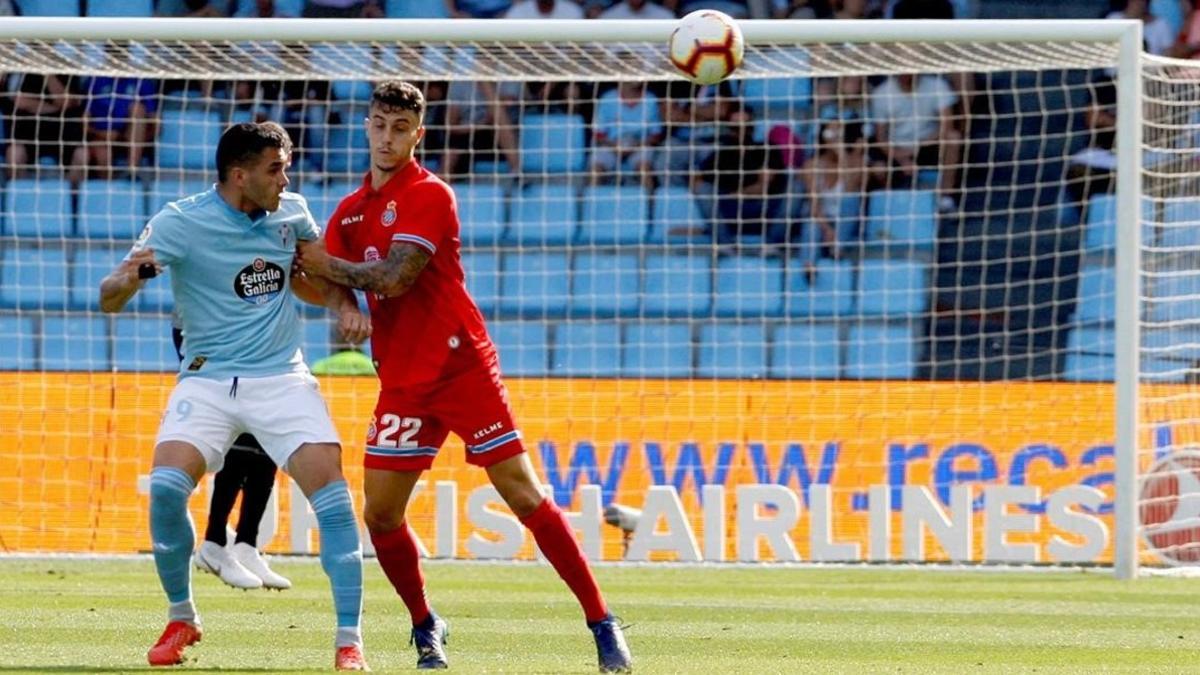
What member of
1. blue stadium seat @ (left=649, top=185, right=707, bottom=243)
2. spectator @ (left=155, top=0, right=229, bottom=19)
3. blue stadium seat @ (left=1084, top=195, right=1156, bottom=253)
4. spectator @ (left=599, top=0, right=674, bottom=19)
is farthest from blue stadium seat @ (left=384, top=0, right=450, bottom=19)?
blue stadium seat @ (left=1084, top=195, right=1156, bottom=253)

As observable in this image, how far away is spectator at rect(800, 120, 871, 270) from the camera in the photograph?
17.0 m

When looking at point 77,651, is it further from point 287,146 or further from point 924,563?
point 924,563

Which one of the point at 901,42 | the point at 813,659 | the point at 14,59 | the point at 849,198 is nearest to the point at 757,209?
the point at 849,198

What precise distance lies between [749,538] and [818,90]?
237 inches

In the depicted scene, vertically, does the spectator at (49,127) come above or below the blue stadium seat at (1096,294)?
Answer: above

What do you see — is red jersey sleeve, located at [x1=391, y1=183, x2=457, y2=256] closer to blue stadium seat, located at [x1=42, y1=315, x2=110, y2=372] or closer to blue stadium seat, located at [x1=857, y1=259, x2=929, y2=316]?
blue stadium seat, located at [x1=42, y1=315, x2=110, y2=372]

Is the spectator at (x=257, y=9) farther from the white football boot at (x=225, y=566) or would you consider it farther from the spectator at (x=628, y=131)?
the white football boot at (x=225, y=566)

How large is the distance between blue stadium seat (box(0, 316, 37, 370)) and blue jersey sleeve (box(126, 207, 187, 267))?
28.9 feet

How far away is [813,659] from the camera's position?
7.64 metres

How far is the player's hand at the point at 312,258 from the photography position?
7.09 metres

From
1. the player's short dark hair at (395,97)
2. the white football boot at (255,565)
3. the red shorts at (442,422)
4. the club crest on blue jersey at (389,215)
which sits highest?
the player's short dark hair at (395,97)

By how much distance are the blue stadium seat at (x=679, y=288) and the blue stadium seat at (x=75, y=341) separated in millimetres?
4213

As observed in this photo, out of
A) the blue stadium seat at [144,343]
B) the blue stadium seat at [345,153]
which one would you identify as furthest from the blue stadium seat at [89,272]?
the blue stadium seat at [345,153]

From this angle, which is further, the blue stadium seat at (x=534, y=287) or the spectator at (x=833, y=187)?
the spectator at (x=833, y=187)
